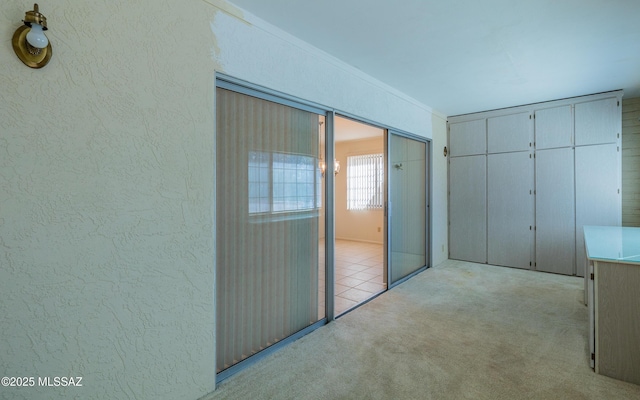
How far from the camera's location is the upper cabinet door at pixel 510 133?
4582 mm

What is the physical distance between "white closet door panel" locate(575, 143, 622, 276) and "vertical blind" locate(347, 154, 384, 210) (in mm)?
3795

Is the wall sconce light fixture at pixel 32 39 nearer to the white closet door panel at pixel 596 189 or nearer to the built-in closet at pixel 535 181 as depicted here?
the built-in closet at pixel 535 181

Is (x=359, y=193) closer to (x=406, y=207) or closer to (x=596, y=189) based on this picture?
(x=406, y=207)

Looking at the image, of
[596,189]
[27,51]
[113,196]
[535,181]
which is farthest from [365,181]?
[27,51]

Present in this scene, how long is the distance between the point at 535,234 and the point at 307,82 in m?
4.19

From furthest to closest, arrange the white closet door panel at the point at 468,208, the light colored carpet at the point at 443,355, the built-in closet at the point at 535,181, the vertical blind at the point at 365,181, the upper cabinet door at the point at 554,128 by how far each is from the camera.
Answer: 1. the vertical blind at the point at 365,181
2. the white closet door panel at the point at 468,208
3. the upper cabinet door at the point at 554,128
4. the built-in closet at the point at 535,181
5. the light colored carpet at the point at 443,355

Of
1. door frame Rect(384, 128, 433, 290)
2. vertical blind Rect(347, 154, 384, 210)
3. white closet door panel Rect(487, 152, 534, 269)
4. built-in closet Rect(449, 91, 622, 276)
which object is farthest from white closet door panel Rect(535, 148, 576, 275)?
vertical blind Rect(347, 154, 384, 210)

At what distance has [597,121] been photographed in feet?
13.4

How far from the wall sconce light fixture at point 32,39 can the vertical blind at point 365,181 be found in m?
6.62

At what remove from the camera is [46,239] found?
4.35 feet

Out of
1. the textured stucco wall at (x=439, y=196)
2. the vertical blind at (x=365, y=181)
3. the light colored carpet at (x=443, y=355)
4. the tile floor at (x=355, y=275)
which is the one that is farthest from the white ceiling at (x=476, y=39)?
the vertical blind at (x=365, y=181)

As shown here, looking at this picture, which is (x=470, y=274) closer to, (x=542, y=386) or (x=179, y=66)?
(x=542, y=386)

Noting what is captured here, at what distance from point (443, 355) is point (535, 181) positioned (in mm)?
3541

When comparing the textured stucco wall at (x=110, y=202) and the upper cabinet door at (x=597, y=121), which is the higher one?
the upper cabinet door at (x=597, y=121)
